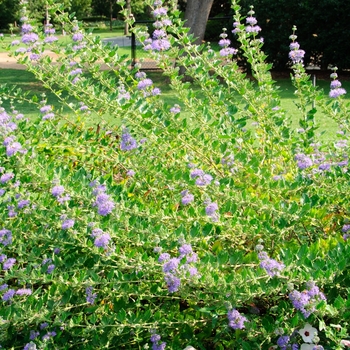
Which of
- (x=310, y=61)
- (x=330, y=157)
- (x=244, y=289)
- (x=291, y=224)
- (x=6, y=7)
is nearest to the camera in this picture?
(x=244, y=289)

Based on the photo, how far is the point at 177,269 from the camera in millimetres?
1887

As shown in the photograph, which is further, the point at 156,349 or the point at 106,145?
the point at 106,145

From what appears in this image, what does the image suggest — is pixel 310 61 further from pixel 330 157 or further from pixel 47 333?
pixel 47 333

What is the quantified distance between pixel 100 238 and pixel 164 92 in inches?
428

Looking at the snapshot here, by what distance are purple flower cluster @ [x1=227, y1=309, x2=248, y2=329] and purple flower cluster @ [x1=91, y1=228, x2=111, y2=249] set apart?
1.65ft

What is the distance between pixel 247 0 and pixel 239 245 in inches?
510

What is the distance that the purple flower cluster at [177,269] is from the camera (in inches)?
74.1

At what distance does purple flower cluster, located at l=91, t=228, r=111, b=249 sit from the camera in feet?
6.53

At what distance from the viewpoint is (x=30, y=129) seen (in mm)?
3539

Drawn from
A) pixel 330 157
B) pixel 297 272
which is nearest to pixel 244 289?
pixel 297 272

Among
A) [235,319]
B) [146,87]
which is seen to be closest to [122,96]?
[146,87]

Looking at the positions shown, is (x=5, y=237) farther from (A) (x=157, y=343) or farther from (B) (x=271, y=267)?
(B) (x=271, y=267)

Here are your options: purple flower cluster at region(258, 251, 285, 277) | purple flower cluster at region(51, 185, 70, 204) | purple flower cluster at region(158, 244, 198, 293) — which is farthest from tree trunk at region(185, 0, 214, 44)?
purple flower cluster at region(258, 251, 285, 277)

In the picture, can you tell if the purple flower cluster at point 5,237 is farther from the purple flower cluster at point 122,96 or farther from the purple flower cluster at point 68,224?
the purple flower cluster at point 122,96
